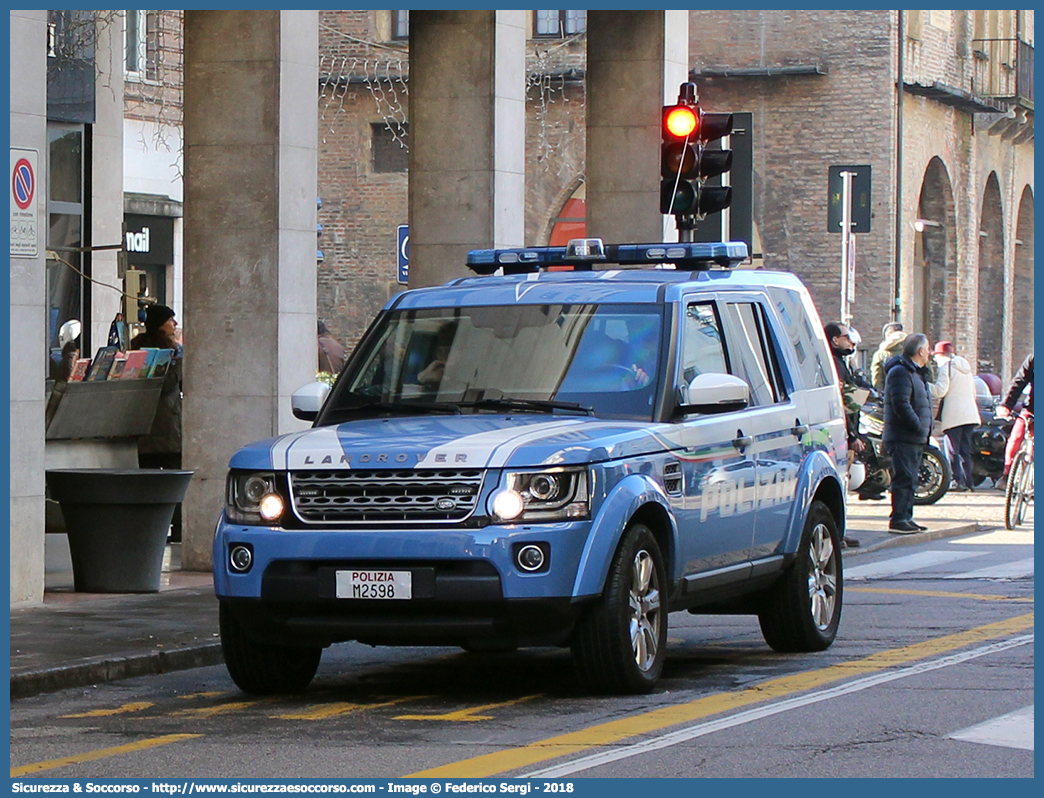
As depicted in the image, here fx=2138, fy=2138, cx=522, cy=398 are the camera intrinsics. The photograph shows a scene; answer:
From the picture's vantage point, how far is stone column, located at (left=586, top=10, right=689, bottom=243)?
21281mm

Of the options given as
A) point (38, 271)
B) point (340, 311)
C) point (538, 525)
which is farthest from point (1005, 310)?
point (538, 525)

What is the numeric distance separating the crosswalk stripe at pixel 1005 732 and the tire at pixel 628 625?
1.59 metres

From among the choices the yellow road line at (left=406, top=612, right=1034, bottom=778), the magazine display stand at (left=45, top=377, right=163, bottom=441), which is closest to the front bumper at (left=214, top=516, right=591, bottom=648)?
the yellow road line at (left=406, top=612, right=1034, bottom=778)

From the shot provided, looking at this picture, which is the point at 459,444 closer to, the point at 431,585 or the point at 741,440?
the point at 431,585

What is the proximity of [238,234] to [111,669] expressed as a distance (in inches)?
229

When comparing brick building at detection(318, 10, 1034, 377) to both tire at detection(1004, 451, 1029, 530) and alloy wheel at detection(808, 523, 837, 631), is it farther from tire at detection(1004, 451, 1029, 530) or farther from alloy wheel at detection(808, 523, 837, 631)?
alloy wheel at detection(808, 523, 837, 631)

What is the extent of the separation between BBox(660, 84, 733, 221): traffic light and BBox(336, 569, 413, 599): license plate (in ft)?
27.9

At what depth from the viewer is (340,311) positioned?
4422cm

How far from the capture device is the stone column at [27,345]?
1341 centimetres

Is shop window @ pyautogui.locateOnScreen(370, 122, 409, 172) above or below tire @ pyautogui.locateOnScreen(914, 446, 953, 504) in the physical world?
above

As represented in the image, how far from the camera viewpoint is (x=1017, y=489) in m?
21.9

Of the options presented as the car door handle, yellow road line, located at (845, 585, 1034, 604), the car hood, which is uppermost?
the car hood

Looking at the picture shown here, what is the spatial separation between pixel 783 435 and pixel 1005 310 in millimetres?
38678

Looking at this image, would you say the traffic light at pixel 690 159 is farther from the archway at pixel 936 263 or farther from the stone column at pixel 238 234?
the archway at pixel 936 263
